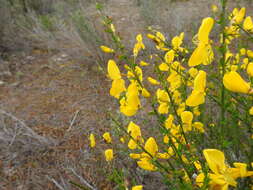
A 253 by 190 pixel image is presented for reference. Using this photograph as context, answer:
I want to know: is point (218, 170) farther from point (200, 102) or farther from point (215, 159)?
point (200, 102)

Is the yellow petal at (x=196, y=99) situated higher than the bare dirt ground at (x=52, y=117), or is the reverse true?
the yellow petal at (x=196, y=99)

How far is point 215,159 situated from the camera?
2.08 feet

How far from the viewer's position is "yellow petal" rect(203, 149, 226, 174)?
63 centimetres

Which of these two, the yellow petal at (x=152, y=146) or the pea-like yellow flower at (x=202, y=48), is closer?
the pea-like yellow flower at (x=202, y=48)

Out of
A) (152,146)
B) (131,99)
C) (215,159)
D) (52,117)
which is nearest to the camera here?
(215,159)

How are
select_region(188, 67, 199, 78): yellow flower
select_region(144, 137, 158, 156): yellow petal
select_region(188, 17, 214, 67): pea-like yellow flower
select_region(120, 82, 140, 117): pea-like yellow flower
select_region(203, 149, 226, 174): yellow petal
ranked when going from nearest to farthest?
select_region(203, 149, 226, 174): yellow petal, select_region(188, 17, 214, 67): pea-like yellow flower, select_region(120, 82, 140, 117): pea-like yellow flower, select_region(144, 137, 158, 156): yellow petal, select_region(188, 67, 199, 78): yellow flower

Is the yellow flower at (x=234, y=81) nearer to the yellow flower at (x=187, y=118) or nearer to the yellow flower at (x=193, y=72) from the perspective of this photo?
the yellow flower at (x=187, y=118)

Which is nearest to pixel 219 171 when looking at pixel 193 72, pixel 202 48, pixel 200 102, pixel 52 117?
pixel 200 102

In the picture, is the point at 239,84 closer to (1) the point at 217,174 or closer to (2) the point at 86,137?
(1) the point at 217,174

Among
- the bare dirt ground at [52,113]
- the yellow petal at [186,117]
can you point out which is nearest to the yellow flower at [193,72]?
the yellow petal at [186,117]

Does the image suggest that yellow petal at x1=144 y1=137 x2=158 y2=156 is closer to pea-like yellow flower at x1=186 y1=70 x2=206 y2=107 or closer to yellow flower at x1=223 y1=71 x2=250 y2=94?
pea-like yellow flower at x1=186 y1=70 x2=206 y2=107

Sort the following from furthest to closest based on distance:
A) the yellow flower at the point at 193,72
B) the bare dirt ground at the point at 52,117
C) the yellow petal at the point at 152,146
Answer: the bare dirt ground at the point at 52,117 < the yellow flower at the point at 193,72 < the yellow petal at the point at 152,146

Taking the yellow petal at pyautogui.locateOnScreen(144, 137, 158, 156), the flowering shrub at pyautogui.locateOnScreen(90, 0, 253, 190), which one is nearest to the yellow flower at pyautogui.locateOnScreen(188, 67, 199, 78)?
the flowering shrub at pyautogui.locateOnScreen(90, 0, 253, 190)

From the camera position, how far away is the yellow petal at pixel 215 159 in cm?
63
